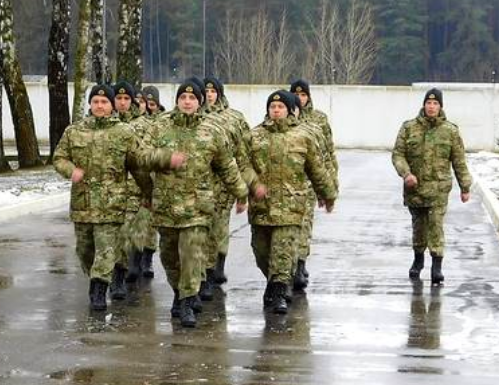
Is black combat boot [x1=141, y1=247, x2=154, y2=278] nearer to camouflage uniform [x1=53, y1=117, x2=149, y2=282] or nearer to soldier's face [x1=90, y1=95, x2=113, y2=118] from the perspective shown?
camouflage uniform [x1=53, y1=117, x2=149, y2=282]

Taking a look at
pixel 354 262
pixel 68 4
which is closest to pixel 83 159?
pixel 354 262

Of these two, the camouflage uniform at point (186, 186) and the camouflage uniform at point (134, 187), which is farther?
the camouflage uniform at point (134, 187)

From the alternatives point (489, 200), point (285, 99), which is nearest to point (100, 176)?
point (285, 99)

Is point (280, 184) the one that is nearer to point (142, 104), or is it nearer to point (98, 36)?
point (142, 104)

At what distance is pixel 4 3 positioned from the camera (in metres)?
26.3

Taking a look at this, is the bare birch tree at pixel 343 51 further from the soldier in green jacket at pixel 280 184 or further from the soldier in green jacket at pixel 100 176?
the soldier in green jacket at pixel 100 176

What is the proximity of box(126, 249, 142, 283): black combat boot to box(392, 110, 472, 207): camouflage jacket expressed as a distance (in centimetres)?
255

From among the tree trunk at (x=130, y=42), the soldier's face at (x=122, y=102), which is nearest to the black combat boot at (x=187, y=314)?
the soldier's face at (x=122, y=102)

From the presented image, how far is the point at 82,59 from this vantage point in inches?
1141

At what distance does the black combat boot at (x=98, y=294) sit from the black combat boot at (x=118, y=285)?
2.00 feet

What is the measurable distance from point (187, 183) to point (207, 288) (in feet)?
5.68

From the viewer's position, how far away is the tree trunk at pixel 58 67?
2825cm

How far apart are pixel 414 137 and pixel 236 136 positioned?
98.0 inches

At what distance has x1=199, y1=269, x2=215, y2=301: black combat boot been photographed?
10.8m
